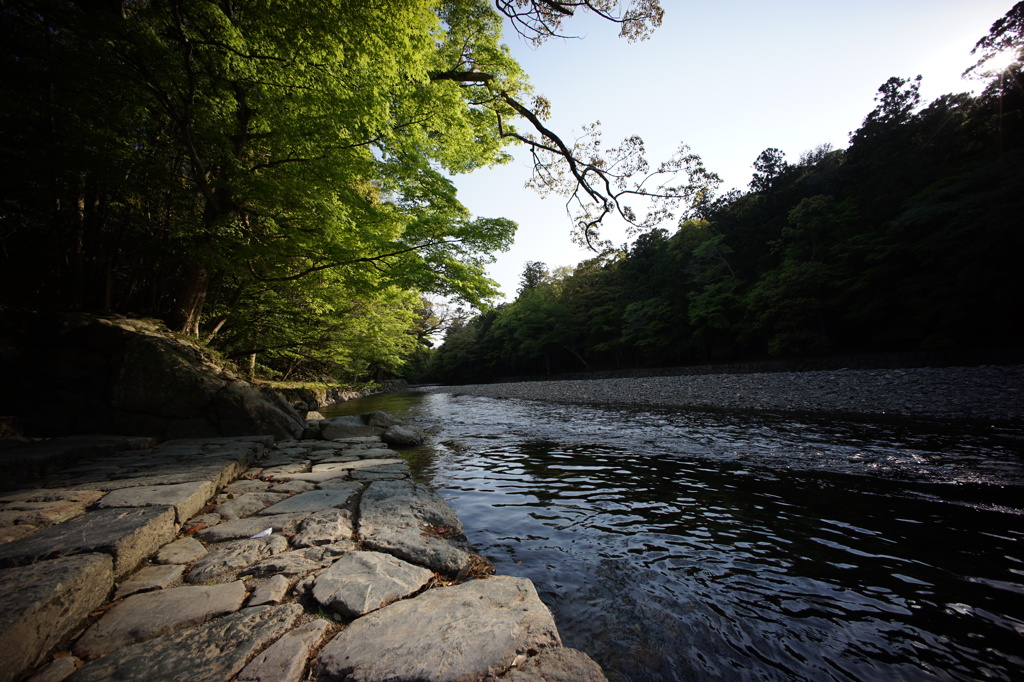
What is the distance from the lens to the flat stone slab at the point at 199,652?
1.16m

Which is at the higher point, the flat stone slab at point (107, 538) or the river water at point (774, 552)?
the flat stone slab at point (107, 538)

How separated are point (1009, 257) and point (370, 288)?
22.2m

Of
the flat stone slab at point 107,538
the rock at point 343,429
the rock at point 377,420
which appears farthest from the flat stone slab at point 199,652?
the rock at point 377,420

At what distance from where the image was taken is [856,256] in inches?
738

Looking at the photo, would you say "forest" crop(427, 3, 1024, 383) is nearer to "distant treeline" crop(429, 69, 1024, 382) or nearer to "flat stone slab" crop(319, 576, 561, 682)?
"distant treeline" crop(429, 69, 1024, 382)

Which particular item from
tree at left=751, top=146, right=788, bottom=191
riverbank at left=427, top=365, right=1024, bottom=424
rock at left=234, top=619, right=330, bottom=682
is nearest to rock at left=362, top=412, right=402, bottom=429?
rock at left=234, top=619, right=330, bottom=682

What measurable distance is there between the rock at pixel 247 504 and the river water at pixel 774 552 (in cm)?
167

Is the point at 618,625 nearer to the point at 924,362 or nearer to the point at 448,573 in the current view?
the point at 448,573

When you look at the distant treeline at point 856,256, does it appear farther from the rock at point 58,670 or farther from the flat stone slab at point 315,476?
the rock at point 58,670

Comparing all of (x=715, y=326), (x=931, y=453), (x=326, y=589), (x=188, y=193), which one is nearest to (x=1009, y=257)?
(x=715, y=326)

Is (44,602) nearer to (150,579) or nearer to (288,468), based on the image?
(150,579)

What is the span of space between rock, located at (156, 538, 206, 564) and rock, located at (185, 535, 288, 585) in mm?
65

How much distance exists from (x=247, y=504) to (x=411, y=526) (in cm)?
143

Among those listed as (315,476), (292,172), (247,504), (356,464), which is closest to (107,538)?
(247,504)
